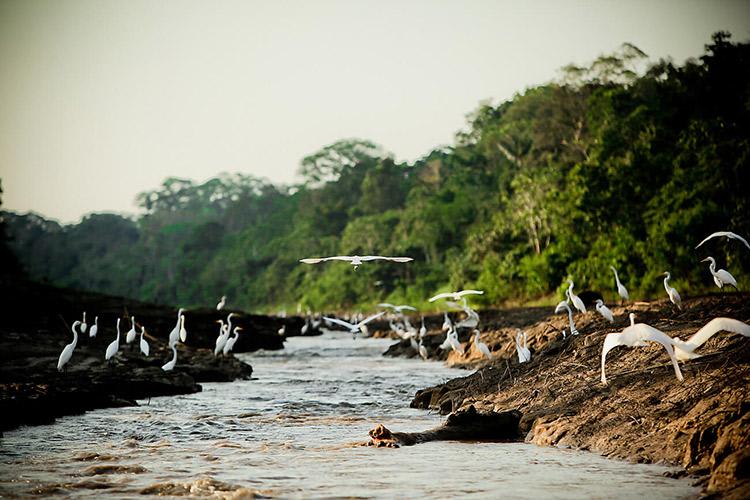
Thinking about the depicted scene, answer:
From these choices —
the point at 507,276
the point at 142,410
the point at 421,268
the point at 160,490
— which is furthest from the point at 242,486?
the point at 421,268

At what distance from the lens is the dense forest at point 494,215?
27.7 meters

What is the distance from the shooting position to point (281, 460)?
863 cm

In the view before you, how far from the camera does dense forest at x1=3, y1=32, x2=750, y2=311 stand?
2773 centimetres

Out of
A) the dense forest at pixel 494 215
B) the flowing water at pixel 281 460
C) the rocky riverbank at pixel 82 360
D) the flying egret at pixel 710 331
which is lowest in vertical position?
the flowing water at pixel 281 460

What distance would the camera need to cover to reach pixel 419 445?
9.16 meters

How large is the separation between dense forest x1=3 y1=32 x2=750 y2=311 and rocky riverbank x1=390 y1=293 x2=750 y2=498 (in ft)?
45.1

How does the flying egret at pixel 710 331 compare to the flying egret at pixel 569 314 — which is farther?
the flying egret at pixel 569 314

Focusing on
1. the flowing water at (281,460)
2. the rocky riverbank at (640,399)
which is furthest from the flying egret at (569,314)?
the flowing water at (281,460)

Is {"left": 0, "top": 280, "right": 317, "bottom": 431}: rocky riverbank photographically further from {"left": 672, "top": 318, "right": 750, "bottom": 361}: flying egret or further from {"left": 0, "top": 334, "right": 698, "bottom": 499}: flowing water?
{"left": 672, "top": 318, "right": 750, "bottom": 361}: flying egret

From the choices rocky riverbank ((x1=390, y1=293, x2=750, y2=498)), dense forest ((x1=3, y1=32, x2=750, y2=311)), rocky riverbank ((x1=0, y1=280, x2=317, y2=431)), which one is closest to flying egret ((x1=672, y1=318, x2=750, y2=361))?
rocky riverbank ((x1=390, y1=293, x2=750, y2=498))

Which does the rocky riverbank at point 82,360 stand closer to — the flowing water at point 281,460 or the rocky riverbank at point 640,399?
the flowing water at point 281,460

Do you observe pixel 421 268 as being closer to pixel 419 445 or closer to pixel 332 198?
pixel 332 198

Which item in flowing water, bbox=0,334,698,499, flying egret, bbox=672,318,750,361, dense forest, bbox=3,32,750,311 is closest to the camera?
flying egret, bbox=672,318,750,361

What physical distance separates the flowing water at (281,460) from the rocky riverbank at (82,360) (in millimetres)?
513
